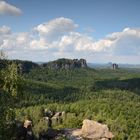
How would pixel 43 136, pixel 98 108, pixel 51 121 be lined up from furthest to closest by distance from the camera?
pixel 98 108, pixel 51 121, pixel 43 136

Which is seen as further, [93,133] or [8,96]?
[93,133]

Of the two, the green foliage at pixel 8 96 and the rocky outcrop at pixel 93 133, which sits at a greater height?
the green foliage at pixel 8 96

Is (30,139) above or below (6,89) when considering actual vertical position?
below

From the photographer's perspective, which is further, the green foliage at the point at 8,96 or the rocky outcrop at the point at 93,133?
the rocky outcrop at the point at 93,133

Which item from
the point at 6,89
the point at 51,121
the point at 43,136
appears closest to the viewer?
the point at 6,89

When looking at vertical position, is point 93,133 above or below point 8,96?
below

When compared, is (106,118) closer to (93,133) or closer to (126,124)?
(126,124)

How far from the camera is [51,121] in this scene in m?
110

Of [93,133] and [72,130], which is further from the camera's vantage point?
[72,130]

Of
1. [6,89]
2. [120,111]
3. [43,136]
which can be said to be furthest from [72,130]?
[6,89]

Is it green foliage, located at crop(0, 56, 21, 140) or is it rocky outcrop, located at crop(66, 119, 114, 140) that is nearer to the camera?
green foliage, located at crop(0, 56, 21, 140)

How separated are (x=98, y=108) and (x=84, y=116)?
11.8 meters

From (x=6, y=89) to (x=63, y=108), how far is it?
95.7 m

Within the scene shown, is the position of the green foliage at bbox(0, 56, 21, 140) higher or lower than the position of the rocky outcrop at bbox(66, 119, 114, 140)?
higher
